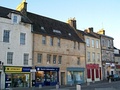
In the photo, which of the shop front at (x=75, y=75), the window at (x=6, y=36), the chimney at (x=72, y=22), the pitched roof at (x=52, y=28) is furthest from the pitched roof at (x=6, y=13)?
the chimney at (x=72, y=22)

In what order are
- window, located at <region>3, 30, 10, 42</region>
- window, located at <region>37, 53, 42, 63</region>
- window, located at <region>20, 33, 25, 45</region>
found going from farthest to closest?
1. window, located at <region>37, 53, 42, 63</region>
2. window, located at <region>20, 33, 25, 45</region>
3. window, located at <region>3, 30, 10, 42</region>

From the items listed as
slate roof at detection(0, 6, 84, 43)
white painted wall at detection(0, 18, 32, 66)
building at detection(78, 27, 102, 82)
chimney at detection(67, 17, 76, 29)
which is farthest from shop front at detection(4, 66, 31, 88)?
chimney at detection(67, 17, 76, 29)

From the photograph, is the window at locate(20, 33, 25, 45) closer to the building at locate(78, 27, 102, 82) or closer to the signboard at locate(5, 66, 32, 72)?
the signboard at locate(5, 66, 32, 72)

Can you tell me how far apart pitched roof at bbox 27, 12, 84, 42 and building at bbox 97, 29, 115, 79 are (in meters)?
8.60

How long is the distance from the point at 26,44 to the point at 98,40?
65.9 feet

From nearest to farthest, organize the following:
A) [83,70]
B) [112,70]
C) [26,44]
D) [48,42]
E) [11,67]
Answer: [11,67] → [26,44] → [48,42] → [83,70] → [112,70]

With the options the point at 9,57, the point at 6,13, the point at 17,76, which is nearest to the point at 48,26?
the point at 6,13

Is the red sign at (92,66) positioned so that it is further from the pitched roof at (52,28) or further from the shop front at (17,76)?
the shop front at (17,76)

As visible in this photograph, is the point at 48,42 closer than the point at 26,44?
No

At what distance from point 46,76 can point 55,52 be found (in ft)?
13.1

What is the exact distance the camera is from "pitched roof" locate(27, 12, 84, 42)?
32.7 meters

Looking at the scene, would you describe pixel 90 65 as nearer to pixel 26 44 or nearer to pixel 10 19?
pixel 26 44

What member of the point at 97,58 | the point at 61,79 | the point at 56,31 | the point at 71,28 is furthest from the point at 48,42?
the point at 97,58

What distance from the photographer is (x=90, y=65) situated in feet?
135
